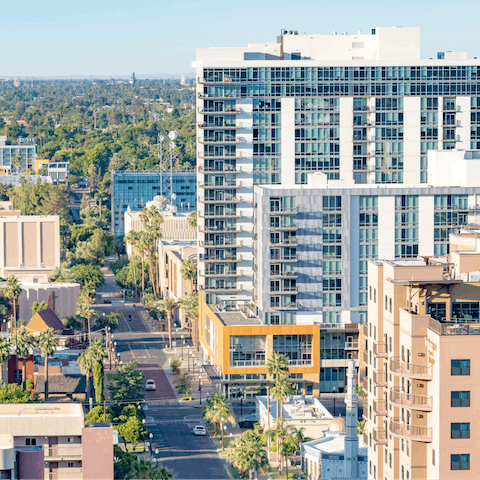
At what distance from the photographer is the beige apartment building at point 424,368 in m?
86.6

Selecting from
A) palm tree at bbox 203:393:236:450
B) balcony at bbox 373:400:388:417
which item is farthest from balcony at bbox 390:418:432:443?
palm tree at bbox 203:393:236:450

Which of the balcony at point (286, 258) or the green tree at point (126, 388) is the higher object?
the balcony at point (286, 258)

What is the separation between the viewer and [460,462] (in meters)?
86.8

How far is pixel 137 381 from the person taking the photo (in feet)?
583

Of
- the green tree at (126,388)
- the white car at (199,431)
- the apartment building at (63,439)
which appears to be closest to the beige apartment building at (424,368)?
the apartment building at (63,439)

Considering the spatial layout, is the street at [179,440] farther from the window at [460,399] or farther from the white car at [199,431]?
the window at [460,399]

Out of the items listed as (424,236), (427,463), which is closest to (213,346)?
(424,236)

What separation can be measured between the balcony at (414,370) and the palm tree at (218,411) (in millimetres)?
A: 76008

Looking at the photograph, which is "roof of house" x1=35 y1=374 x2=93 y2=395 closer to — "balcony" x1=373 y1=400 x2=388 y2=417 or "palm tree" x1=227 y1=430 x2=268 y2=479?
"palm tree" x1=227 y1=430 x2=268 y2=479

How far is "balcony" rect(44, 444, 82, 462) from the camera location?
12449cm

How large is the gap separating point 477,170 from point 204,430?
52.2 metres

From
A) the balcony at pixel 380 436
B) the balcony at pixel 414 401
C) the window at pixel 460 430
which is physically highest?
the balcony at pixel 414 401

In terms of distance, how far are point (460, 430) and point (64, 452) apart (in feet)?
162

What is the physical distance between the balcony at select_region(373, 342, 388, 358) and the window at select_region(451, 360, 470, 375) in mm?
11232
